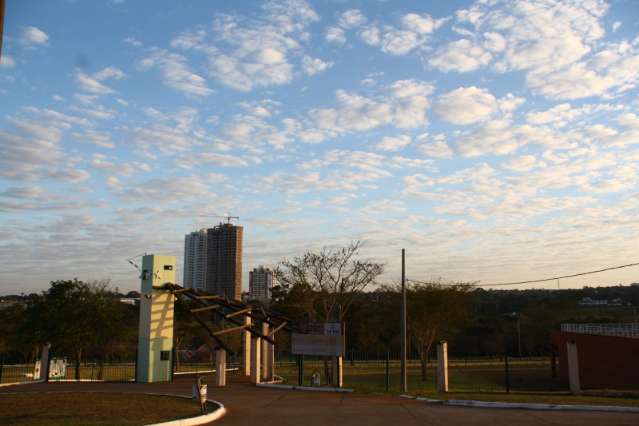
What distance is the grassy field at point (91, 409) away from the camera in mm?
12812

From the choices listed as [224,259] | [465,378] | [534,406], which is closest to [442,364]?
[534,406]

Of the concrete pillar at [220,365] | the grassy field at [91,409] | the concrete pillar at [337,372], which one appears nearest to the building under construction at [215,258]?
the concrete pillar at [220,365]

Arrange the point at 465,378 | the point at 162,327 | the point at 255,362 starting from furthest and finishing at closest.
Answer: the point at 465,378
the point at 162,327
the point at 255,362

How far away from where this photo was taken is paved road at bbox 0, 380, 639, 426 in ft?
43.5

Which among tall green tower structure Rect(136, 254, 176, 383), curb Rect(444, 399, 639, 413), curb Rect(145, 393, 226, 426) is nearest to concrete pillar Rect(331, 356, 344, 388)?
curb Rect(444, 399, 639, 413)

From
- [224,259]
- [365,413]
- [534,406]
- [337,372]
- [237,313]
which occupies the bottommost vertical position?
[365,413]

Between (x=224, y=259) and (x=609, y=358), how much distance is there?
3312 inches

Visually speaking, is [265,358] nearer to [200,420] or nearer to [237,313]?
[237,313]

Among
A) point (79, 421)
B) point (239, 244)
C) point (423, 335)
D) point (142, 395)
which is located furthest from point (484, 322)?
point (79, 421)

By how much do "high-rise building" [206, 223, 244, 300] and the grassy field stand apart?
8992 cm

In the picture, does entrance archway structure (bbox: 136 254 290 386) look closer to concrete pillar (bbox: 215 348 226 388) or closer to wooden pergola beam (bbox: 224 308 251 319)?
wooden pergola beam (bbox: 224 308 251 319)

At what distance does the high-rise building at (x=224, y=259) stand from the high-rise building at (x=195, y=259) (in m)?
1.02

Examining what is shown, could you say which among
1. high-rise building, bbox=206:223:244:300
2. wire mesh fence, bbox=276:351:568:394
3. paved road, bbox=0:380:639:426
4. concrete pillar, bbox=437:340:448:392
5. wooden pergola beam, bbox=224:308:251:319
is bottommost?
wire mesh fence, bbox=276:351:568:394

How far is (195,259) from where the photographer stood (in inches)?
4500
